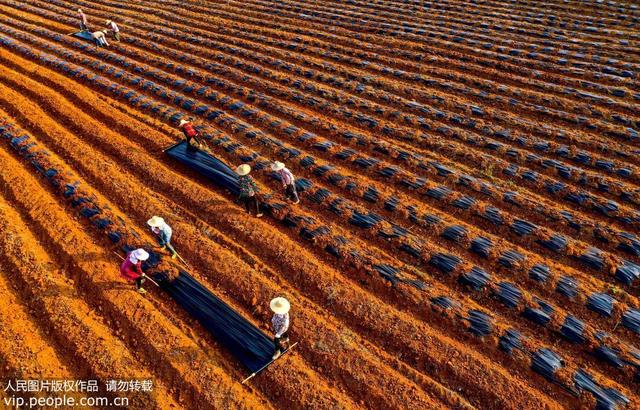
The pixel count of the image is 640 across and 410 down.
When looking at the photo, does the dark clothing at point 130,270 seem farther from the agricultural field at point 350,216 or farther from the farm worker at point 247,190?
the farm worker at point 247,190

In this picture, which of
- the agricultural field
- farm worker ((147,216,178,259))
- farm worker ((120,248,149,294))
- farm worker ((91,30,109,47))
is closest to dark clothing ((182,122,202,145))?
the agricultural field

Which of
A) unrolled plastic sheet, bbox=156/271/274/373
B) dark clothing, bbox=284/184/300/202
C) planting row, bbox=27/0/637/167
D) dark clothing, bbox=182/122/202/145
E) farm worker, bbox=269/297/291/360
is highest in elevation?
planting row, bbox=27/0/637/167

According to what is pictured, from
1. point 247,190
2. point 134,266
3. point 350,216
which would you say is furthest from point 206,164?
point 350,216

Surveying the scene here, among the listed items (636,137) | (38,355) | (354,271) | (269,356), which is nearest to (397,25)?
(636,137)

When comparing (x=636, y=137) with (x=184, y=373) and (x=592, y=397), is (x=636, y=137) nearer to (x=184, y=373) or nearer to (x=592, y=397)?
(x=592, y=397)

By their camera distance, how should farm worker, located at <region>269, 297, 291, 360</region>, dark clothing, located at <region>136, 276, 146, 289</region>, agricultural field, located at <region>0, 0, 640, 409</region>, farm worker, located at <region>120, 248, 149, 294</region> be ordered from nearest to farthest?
farm worker, located at <region>269, 297, 291, 360</region> → agricultural field, located at <region>0, 0, 640, 409</region> → farm worker, located at <region>120, 248, 149, 294</region> → dark clothing, located at <region>136, 276, 146, 289</region>

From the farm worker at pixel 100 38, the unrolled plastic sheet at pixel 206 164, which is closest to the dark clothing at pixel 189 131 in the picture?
the unrolled plastic sheet at pixel 206 164

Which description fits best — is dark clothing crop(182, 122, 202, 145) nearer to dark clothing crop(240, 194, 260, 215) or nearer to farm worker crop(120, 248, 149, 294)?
dark clothing crop(240, 194, 260, 215)

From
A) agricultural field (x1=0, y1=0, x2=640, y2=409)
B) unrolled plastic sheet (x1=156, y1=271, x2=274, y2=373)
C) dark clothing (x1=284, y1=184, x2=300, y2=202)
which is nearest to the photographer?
agricultural field (x1=0, y1=0, x2=640, y2=409)
